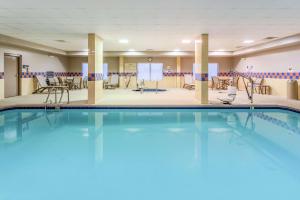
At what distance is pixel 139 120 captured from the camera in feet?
20.3

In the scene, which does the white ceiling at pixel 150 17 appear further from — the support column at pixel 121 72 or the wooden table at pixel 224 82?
the support column at pixel 121 72

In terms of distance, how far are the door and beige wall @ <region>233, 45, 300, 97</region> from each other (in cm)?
1043

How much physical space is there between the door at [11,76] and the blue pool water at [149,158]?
14.0ft

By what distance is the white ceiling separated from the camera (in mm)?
4840

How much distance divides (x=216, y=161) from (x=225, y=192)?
917mm

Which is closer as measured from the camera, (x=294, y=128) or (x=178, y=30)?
(x=294, y=128)

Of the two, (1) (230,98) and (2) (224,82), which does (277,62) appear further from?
(2) (224,82)

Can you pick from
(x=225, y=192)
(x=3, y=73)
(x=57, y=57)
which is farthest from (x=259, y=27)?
(x=57, y=57)

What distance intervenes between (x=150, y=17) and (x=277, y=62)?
686cm

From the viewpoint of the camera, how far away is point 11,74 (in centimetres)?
1033

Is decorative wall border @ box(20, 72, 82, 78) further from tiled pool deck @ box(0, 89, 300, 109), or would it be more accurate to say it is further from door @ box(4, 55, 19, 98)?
tiled pool deck @ box(0, 89, 300, 109)

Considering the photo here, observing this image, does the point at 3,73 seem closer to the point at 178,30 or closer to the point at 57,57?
the point at 57,57

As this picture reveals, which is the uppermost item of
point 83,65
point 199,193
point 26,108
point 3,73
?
point 83,65

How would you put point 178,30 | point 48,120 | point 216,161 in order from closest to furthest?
1. point 216,161
2. point 48,120
3. point 178,30
